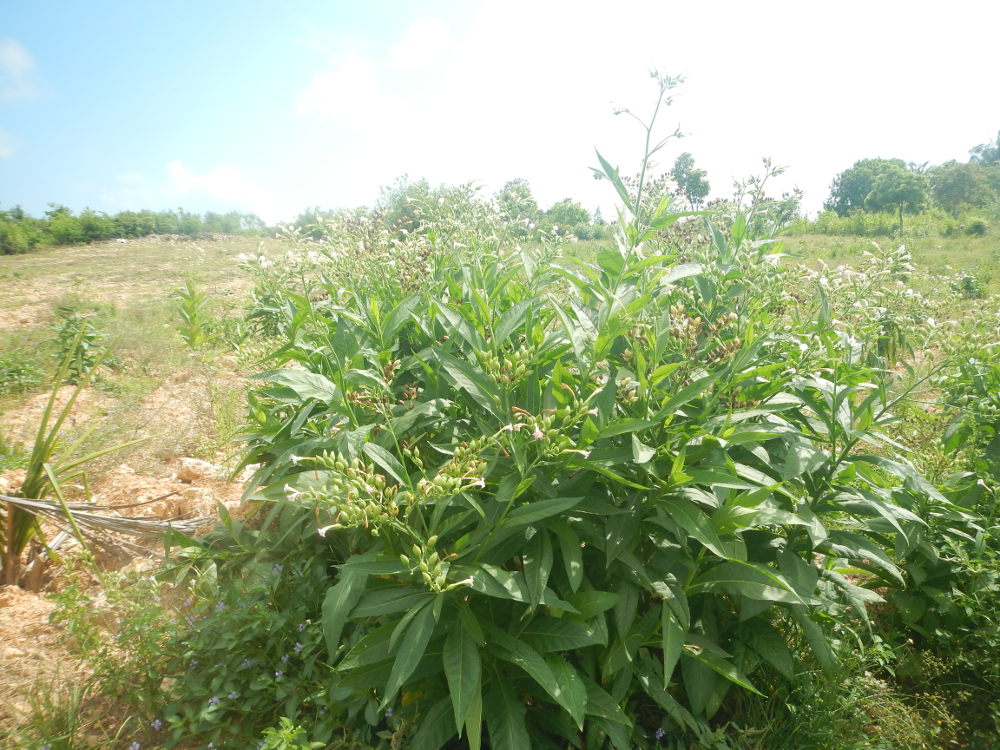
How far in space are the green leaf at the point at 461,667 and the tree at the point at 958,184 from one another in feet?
134

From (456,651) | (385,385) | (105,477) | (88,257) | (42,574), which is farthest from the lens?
(88,257)

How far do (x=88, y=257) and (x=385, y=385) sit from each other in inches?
914

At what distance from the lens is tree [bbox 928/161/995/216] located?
32000 mm

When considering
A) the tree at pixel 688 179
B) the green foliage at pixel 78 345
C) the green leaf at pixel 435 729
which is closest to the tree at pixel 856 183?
the tree at pixel 688 179

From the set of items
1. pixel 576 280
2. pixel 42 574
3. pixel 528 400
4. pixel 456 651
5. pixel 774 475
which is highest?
pixel 576 280

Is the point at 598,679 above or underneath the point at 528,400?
underneath

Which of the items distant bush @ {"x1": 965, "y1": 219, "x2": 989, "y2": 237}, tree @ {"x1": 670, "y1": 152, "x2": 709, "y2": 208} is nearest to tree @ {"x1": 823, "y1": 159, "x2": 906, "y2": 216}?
distant bush @ {"x1": 965, "y1": 219, "x2": 989, "y2": 237}

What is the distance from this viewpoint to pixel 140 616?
219cm

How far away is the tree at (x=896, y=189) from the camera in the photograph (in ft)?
103

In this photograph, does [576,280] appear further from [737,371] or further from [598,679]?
[598,679]

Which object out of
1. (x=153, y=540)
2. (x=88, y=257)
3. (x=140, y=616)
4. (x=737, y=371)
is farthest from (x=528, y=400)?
(x=88, y=257)

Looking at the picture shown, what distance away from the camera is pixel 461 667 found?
4.96 ft

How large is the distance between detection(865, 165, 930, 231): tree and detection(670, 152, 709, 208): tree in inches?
1317

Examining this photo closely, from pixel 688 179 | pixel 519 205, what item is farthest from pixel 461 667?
pixel 688 179
